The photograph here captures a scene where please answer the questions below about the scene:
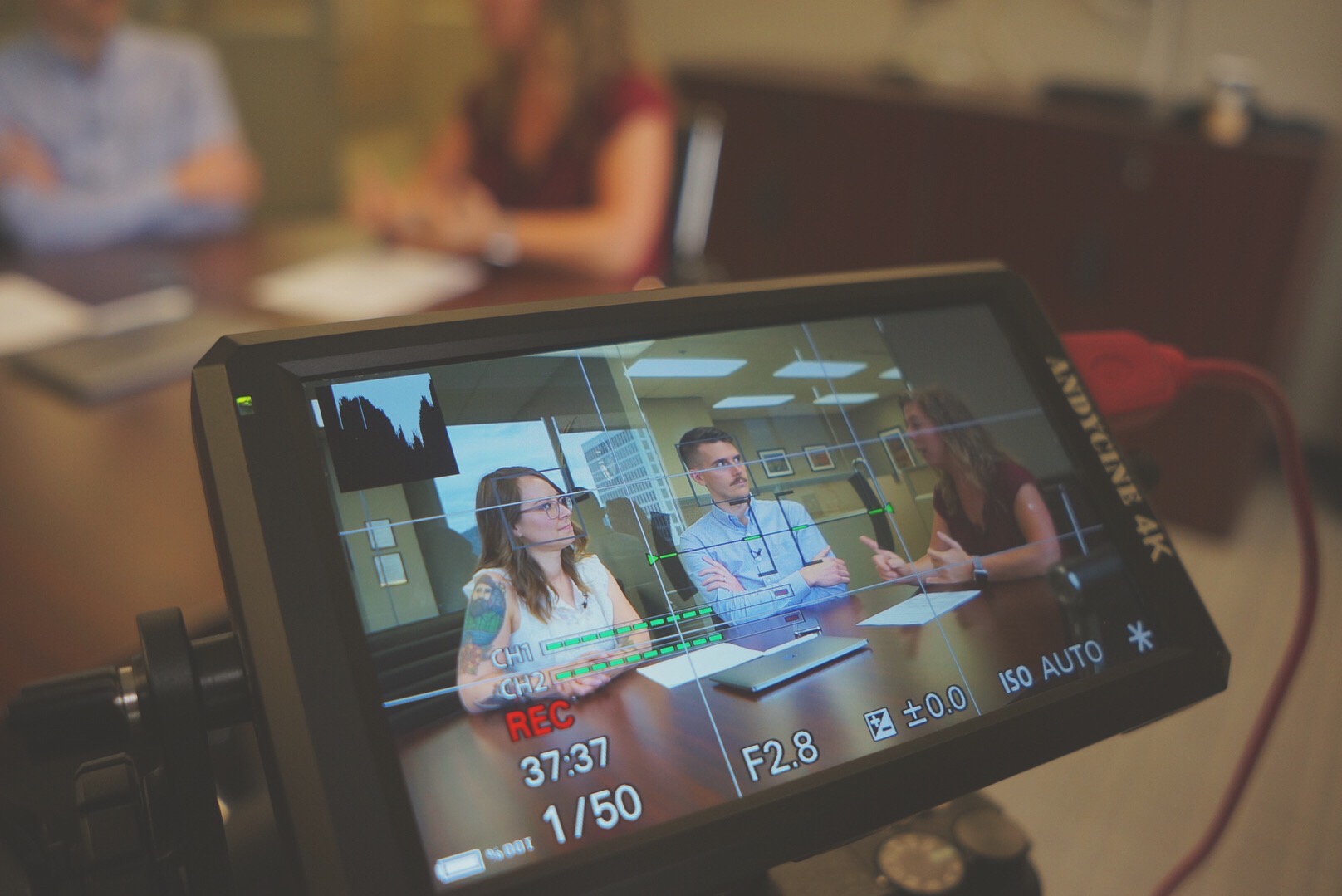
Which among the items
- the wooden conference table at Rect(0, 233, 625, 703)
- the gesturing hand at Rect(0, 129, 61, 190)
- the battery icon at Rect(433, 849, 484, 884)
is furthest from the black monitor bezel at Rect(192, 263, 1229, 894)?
the gesturing hand at Rect(0, 129, 61, 190)

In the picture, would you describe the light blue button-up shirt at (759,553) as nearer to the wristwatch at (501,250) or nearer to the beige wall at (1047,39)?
the wristwatch at (501,250)

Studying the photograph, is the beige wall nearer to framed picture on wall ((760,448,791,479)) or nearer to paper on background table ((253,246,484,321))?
paper on background table ((253,246,484,321))

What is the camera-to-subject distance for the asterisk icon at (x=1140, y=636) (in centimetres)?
55

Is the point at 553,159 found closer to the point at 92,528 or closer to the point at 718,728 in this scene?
the point at 92,528

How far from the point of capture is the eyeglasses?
0.47 metres

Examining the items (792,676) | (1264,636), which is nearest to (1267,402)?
(792,676)

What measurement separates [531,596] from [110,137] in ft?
7.56

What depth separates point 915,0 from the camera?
2.83m

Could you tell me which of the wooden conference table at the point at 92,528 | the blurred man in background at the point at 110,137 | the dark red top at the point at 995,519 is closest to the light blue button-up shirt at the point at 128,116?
the blurred man in background at the point at 110,137

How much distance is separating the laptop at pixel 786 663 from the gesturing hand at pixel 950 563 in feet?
0.21

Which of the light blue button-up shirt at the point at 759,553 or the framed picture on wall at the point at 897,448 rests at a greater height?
the framed picture on wall at the point at 897,448

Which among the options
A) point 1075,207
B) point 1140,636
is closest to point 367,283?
point 1140,636

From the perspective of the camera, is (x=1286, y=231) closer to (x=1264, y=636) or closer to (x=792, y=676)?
(x=1264, y=636)

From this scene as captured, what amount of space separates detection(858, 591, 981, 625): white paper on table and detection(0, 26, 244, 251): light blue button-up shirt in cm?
184
